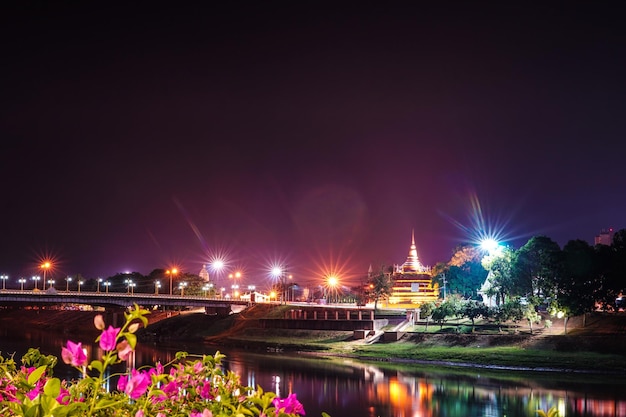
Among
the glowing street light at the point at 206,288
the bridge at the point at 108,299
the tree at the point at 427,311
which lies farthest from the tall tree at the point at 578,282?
the glowing street light at the point at 206,288

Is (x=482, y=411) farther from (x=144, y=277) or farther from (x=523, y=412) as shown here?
(x=144, y=277)

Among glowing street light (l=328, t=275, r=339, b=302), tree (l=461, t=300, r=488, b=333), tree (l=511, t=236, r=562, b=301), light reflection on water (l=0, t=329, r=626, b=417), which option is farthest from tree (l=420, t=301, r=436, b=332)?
glowing street light (l=328, t=275, r=339, b=302)

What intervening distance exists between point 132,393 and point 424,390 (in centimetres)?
5146

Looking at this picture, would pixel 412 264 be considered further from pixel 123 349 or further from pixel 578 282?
pixel 123 349

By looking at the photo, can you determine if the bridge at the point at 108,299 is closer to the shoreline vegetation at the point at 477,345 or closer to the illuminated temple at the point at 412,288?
the shoreline vegetation at the point at 477,345

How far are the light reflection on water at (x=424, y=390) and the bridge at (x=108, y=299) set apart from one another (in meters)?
30.3

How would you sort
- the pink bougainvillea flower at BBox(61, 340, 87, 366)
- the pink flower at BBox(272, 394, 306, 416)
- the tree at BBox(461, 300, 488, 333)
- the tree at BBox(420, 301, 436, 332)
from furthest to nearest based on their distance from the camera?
the tree at BBox(420, 301, 436, 332), the tree at BBox(461, 300, 488, 333), the pink flower at BBox(272, 394, 306, 416), the pink bougainvillea flower at BBox(61, 340, 87, 366)

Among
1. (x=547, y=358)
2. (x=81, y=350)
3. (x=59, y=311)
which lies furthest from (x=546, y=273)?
(x=59, y=311)

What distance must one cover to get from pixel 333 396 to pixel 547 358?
937 inches

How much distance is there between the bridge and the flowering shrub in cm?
8436

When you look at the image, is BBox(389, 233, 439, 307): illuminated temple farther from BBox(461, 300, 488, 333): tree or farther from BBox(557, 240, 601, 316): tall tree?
BBox(557, 240, 601, 316): tall tree

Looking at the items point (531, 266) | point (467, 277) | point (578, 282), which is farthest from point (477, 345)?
point (467, 277)

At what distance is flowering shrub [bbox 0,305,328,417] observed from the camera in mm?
4738

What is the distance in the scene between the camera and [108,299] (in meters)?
105
